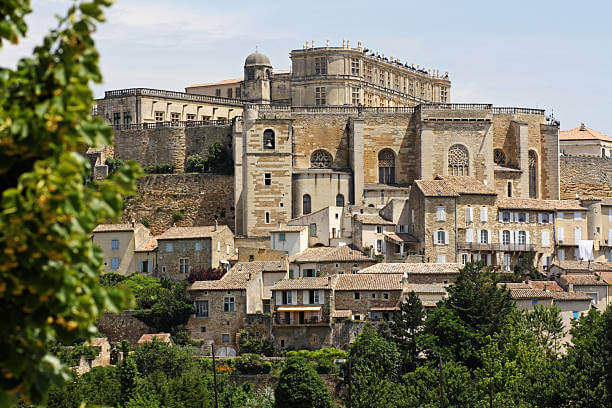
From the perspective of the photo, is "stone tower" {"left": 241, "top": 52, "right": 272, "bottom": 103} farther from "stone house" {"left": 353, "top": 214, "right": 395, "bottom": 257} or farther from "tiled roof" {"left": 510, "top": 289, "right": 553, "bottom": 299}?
"tiled roof" {"left": 510, "top": 289, "right": 553, "bottom": 299}

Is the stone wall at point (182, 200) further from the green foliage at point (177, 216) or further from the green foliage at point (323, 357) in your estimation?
the green foliage at point (323, 357)

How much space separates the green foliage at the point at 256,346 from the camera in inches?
2249

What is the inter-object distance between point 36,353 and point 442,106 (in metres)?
68.0

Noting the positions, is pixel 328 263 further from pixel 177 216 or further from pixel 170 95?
pixel 170 95

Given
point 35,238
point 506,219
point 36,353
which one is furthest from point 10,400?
point 506,219

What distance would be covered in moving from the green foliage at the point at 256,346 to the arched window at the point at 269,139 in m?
18.8

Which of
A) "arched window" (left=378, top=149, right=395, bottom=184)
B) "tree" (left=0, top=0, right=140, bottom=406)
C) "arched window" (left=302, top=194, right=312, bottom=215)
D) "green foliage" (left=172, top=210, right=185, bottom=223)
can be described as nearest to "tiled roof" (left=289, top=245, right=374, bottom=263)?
"arched window" (left=302, top=194, right=312, bottom=215)

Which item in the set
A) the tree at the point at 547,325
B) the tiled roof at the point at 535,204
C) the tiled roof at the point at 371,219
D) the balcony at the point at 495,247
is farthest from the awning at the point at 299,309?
the tiled roof at the point at 535,204

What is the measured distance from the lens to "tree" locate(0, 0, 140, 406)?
7.93m

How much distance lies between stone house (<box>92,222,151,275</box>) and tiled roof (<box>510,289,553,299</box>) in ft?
75.1

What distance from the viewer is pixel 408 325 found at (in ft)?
179

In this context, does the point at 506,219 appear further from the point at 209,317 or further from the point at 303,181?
the point at 209,317

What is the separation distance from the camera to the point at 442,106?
245 feet

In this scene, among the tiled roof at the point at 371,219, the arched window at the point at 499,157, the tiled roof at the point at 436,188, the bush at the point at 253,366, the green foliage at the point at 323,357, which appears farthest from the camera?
the arched window at the point at 499,157
